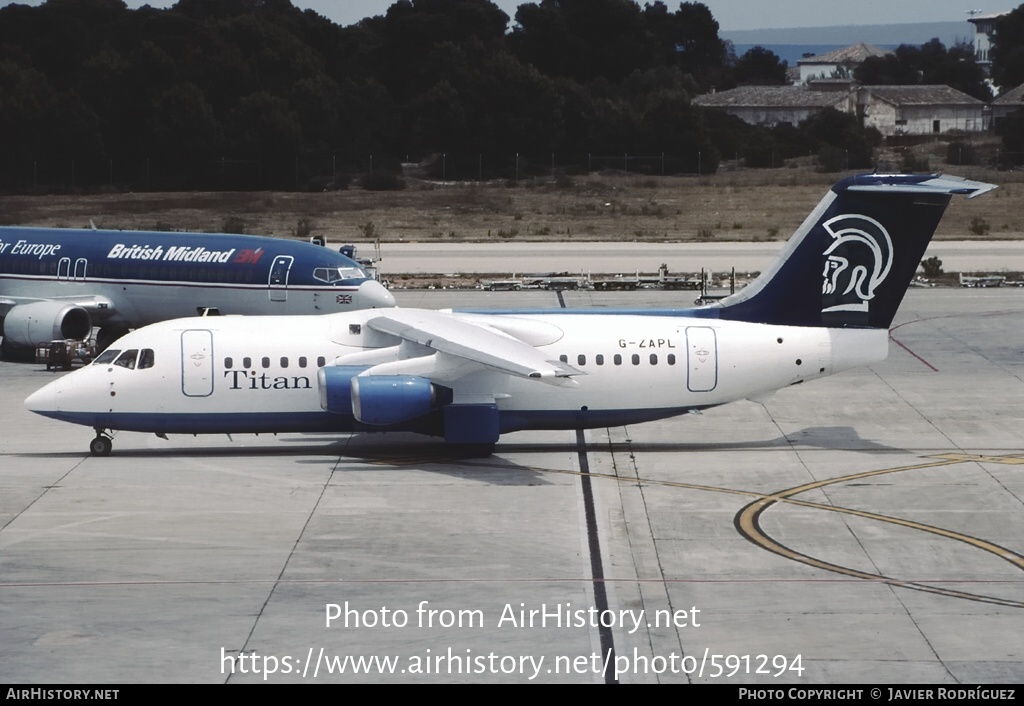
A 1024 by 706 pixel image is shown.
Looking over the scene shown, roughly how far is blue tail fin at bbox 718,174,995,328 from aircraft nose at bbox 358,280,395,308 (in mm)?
16972

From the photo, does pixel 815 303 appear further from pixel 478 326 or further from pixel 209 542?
pixel 209 542

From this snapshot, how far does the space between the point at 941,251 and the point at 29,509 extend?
192 ft

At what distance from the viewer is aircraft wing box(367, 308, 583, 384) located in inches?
1083

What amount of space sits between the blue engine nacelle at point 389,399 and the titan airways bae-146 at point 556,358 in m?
0.49

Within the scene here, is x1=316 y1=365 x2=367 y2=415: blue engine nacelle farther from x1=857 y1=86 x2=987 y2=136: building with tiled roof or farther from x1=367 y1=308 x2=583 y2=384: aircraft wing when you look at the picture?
x1=857 y1=86 x2=987 y2=136: building with tiled roof

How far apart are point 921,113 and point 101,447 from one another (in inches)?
5278

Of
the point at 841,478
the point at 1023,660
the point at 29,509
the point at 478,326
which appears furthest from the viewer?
the point at 478,326

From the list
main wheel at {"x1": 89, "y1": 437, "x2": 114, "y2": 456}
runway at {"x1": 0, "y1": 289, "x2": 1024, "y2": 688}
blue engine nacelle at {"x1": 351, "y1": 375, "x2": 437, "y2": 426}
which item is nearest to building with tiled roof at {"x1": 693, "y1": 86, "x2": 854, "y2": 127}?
runway at {"x1": 0, "y1": 289, "x2": 1024, "y2": 688}

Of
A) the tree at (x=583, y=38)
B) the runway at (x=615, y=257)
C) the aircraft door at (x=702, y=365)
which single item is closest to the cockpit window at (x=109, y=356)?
the aircraft door at (x=702, y=365)

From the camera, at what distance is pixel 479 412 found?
31.0 metres

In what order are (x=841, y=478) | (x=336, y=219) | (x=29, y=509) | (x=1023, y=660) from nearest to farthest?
1. (x=1023, y=660)
2. (x=29, y=509)
3. (x=841, y=478)
4. (x=336, y=219)

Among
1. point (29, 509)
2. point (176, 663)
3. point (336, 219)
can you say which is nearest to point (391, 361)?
point (29, 509)

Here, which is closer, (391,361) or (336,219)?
(391,361)

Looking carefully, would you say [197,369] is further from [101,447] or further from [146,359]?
[101,447]
